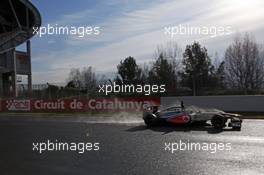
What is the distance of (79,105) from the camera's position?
1268 inches

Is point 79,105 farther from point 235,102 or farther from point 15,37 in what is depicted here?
point 15,37

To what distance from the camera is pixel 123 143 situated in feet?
42.7

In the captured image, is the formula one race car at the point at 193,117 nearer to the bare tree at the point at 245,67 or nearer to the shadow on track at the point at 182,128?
the shadow on track at the point at 182,128

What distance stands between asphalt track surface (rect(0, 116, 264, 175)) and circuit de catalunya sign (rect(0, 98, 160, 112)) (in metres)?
9.98

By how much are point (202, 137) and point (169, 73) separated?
1372 inches

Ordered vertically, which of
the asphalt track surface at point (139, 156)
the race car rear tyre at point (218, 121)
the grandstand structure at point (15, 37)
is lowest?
the asphalt track surface at point (139, 156)

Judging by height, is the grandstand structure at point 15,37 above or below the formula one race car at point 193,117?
above

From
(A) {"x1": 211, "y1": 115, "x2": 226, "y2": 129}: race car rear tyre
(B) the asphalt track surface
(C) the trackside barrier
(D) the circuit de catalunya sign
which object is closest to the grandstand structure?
(D) the circuit de catalunya sign

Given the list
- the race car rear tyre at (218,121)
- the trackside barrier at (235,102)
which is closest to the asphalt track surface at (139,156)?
the race car rear tyre at (218,121)

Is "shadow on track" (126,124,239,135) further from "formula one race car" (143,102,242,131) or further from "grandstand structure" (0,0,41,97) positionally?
"grandstand structure" (0,0,41,97)

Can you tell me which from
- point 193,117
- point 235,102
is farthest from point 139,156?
point 235,102

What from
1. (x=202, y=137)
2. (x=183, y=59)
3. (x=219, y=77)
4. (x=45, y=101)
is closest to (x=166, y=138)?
(x=202, y=137)

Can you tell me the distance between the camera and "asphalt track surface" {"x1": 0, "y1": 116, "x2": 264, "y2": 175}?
8672mm

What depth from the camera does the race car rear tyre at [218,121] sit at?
1619 centimetres
